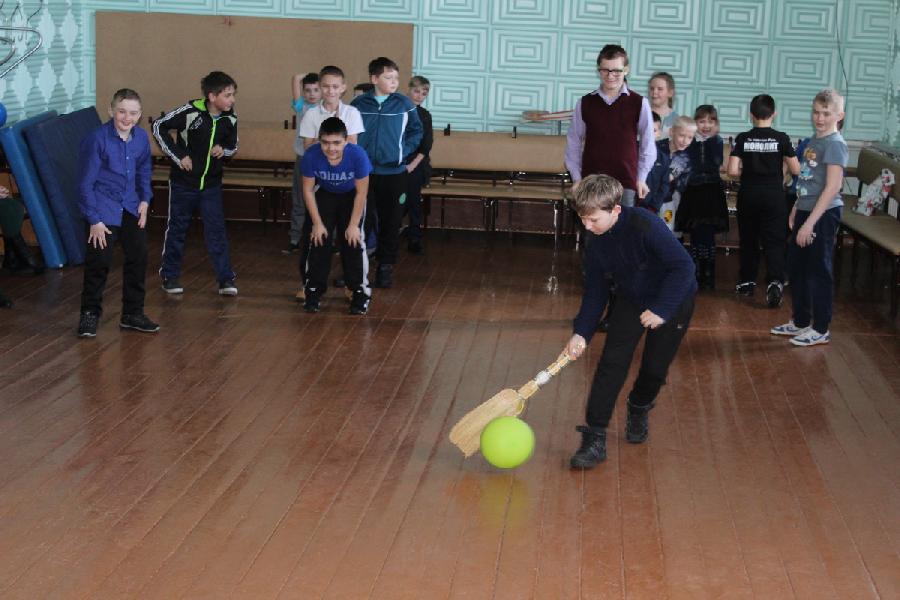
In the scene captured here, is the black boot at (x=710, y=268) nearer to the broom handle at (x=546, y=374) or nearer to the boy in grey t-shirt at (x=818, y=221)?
→ the boy in grey t-shirt at (x=818, y=221)

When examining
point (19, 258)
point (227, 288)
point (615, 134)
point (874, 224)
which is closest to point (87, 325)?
point (227, 288)

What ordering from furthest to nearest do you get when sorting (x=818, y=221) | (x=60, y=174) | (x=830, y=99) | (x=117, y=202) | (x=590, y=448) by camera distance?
(x=60, y=174)
(x=818, y=221)
(x=117, y=202)
(x=830, y=99)
(x=590, y=448)

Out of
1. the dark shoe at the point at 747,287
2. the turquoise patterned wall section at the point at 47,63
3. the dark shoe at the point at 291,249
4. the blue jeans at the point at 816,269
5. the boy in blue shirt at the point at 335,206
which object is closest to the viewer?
the blue jeans at the point at 816,269

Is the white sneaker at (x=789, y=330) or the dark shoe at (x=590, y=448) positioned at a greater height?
the white sneaker at (x=789, y=330)

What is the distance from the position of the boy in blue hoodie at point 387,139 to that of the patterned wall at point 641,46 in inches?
107

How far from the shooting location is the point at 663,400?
6078mm

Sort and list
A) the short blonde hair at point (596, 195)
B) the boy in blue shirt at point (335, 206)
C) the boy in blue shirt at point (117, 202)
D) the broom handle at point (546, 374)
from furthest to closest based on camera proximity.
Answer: the boy in blue shirt at point (335, 206) < the boy in blue shirt at point (117, 202) < the broom handle at point (546, 374) < the short blonde hair at point (596, 195)

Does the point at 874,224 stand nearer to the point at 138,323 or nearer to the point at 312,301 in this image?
the point at 312,301

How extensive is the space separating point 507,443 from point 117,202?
3062 millimetres

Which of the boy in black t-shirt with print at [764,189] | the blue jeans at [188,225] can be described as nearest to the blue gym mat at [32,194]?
the blue jeans at [188,225]

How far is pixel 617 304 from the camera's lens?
5.02 meters

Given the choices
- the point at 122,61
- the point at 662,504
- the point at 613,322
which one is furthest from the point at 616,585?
the point at 122,61

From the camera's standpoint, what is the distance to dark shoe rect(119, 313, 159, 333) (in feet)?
23.2

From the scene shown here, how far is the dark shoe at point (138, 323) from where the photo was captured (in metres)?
7.07
